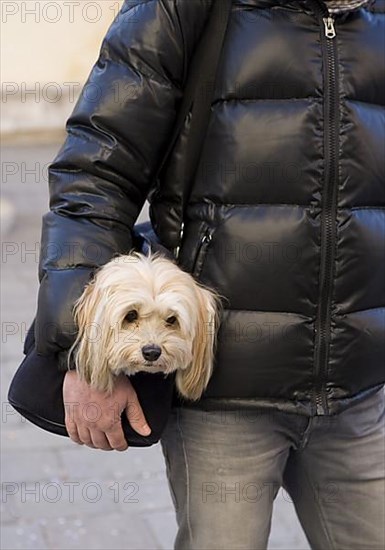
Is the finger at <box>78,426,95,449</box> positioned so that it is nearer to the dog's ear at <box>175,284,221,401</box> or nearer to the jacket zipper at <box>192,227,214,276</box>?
the dog's ear at <box>175,284,221,401</box>

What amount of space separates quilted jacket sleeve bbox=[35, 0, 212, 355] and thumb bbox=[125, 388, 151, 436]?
17 cm

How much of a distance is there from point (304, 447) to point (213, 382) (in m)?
0.30

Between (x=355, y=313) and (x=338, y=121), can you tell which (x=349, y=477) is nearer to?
(x=355, y=313)

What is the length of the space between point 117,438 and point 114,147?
59cm

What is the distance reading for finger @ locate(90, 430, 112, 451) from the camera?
6.88ft

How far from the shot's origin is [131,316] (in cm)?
201

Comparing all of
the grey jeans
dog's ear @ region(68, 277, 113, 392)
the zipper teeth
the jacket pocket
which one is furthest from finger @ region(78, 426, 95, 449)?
the zipper teeth

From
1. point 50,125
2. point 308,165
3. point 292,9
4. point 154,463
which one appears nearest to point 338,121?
point 308,165

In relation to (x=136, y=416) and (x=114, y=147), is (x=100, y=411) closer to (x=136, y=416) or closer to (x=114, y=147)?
(x=136, y=416)

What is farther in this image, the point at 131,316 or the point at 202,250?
the point at 202,250

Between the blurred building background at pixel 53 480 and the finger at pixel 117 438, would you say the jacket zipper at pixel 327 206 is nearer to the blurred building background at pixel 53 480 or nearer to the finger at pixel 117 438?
the finger at pixel 117 438

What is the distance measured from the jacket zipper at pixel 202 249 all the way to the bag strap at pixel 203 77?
0.15m

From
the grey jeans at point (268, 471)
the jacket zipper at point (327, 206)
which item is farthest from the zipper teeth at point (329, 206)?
the grey jeans at point (268, 471)

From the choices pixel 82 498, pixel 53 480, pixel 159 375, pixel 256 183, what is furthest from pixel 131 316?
pixel 53 480
